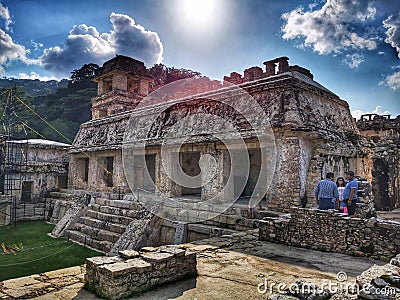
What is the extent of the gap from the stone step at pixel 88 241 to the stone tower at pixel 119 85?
475 inches

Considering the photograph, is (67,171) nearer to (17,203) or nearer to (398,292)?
(17,203)

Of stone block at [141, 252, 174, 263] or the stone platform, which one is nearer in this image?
the stone platform

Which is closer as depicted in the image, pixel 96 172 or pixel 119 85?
pixel 96 172

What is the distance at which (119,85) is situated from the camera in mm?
24125

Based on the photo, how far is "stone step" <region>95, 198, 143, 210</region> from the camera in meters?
12.4

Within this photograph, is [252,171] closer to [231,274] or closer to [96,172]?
[96,172]

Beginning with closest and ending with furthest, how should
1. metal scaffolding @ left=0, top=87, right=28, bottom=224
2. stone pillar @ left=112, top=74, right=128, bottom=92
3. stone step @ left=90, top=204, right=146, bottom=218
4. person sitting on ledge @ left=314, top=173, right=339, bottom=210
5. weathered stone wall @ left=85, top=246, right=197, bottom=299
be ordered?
weathered stone wall @ left=85, top=246, right=197, bottom=299 < person sitting on ledge @ left=314, top=173, right=339, bottom=210 < stone step @ left=90, top=204, right=146, bottom=218 < metal scaffolding @ left=0, top=87, right=28, bottom=224 < stone pillar @ left=112, top=74, right=128, bottom=92

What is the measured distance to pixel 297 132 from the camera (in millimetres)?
9578

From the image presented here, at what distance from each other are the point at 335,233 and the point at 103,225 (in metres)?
8.82

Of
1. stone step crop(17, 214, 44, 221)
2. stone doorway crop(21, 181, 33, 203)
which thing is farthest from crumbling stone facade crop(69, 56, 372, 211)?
stone doorway crop(21, 181, 33, 203)

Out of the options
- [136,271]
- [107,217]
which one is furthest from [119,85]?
[136,271]

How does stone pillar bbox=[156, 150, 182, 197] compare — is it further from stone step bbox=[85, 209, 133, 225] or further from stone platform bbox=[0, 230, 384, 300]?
stone platform bbox=[0, 230, 384, 300]

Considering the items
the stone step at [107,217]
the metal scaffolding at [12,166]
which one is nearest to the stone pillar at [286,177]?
the stone step at [107,217]

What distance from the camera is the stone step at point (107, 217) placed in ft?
39.0
